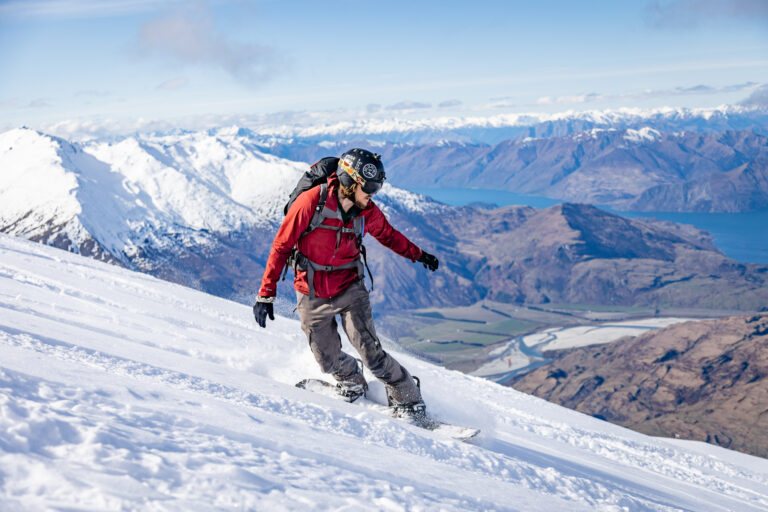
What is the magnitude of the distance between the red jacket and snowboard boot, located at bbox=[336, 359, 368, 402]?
160 centimetres

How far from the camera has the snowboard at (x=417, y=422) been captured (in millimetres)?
7457

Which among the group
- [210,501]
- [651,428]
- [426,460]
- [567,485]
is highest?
[210,501]

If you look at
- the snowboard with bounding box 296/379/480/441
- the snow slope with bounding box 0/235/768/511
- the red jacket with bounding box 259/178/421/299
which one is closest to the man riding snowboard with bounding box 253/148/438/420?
the red jacket with bounding box 259/178/421/299

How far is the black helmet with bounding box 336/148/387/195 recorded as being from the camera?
7148 millimetres

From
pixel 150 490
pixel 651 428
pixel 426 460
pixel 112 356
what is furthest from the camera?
pixel 651 428

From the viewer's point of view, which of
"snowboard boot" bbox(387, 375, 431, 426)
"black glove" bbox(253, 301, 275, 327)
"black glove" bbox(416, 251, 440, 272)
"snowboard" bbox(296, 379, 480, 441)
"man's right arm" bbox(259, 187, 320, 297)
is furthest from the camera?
"black glove" bbox(416, 251, 440, 272)

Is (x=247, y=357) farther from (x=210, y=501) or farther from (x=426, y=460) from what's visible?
(x=210, y=501)

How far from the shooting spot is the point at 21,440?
3.37 m

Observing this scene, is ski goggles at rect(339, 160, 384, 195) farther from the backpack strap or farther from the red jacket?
the backpack strap

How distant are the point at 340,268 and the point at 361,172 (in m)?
1.40

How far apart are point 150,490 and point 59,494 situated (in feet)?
1.57

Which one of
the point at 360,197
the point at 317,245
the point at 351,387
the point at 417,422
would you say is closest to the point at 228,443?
the point at 317,245

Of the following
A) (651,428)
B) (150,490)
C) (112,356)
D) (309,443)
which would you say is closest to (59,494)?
(150,490)

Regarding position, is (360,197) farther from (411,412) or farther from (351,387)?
(411,412)
